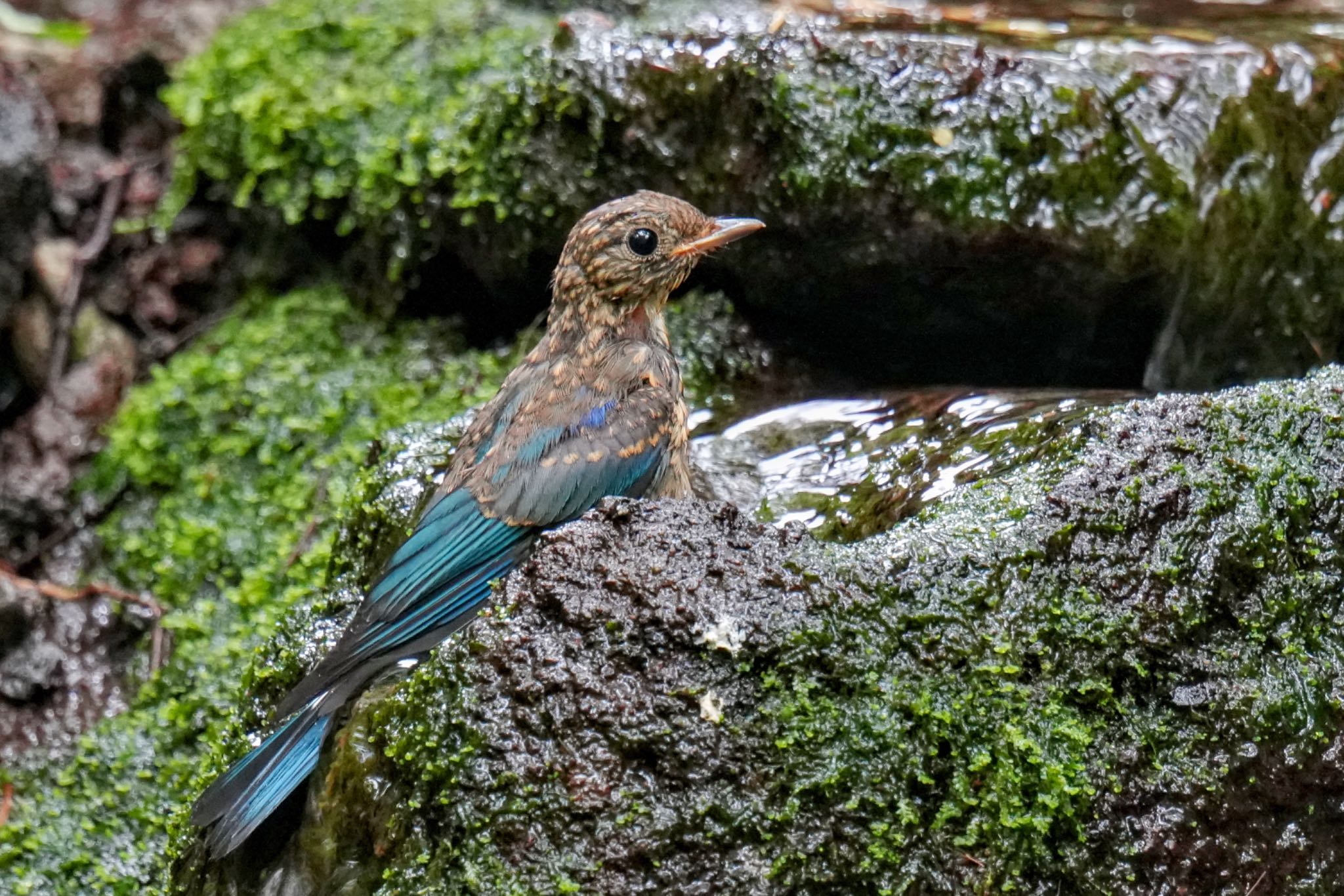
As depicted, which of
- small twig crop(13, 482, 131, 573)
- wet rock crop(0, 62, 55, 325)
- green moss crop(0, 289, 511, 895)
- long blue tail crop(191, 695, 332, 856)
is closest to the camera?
long blue tail crop(191, 695, 332, 856)

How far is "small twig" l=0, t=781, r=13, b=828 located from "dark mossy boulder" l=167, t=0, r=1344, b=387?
271 cm

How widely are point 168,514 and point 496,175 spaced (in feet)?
6.58

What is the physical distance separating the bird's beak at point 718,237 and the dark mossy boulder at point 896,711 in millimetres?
1430

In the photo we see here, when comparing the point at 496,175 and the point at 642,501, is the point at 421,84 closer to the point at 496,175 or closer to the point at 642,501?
the point at 496,175

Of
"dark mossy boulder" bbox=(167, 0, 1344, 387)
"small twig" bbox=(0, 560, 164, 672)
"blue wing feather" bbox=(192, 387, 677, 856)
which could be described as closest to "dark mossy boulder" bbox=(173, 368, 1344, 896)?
"blue wing feather" bbox=(192, 387, 677, 856)

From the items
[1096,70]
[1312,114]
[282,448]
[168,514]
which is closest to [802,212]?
[1096,70]

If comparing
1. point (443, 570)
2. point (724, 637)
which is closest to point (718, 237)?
point (443, 570)

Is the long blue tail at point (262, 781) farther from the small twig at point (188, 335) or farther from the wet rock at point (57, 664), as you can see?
the small twig at point (188, 335)

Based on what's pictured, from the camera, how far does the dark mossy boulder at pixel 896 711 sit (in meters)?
3.02

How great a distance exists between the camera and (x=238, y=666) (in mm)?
4895

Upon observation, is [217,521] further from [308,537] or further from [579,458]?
[579,458]

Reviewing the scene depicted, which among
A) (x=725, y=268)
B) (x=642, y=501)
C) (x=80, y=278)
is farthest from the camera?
(x=80, y=278)

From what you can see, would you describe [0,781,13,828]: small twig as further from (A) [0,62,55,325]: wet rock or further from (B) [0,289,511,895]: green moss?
(A) [0,62,55,325]: wet rock

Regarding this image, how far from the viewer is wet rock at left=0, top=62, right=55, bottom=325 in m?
6.20
